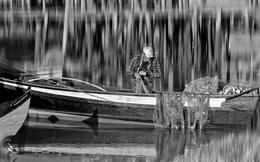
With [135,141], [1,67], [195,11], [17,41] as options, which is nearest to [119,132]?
[135,141]

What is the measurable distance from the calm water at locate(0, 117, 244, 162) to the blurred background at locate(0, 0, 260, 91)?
285 inches

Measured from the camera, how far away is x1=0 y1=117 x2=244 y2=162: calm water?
13453mm

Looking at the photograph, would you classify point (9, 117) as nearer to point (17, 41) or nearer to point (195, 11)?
point (195, 11)

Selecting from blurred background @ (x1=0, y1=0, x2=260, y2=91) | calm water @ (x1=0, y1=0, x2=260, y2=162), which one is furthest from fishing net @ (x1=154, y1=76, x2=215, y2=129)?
blurred background @ (x1=0, y1=0, x2=260, y2=91)

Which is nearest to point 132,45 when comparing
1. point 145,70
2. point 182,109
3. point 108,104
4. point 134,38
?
point 134,38

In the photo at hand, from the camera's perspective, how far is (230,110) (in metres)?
16.8

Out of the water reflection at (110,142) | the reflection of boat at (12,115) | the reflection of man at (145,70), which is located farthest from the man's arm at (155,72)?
the reflection of boat at (12,115)

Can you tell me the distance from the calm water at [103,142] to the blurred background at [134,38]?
7241mm

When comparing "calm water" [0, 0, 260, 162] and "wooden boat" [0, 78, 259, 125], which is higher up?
"calm water" [0, 0, 260, 162]

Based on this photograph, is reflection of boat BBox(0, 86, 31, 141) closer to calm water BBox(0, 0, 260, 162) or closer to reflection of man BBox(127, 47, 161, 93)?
reflection of man BBox(127, 47, 161, 93)

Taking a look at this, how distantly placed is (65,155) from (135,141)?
235 cm

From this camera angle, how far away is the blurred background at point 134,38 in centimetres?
2400

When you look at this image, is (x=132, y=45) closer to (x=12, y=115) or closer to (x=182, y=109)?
(x=182, y=109)

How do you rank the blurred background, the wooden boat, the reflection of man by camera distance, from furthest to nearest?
the blurred background, the reflection of man, the wooden boat
